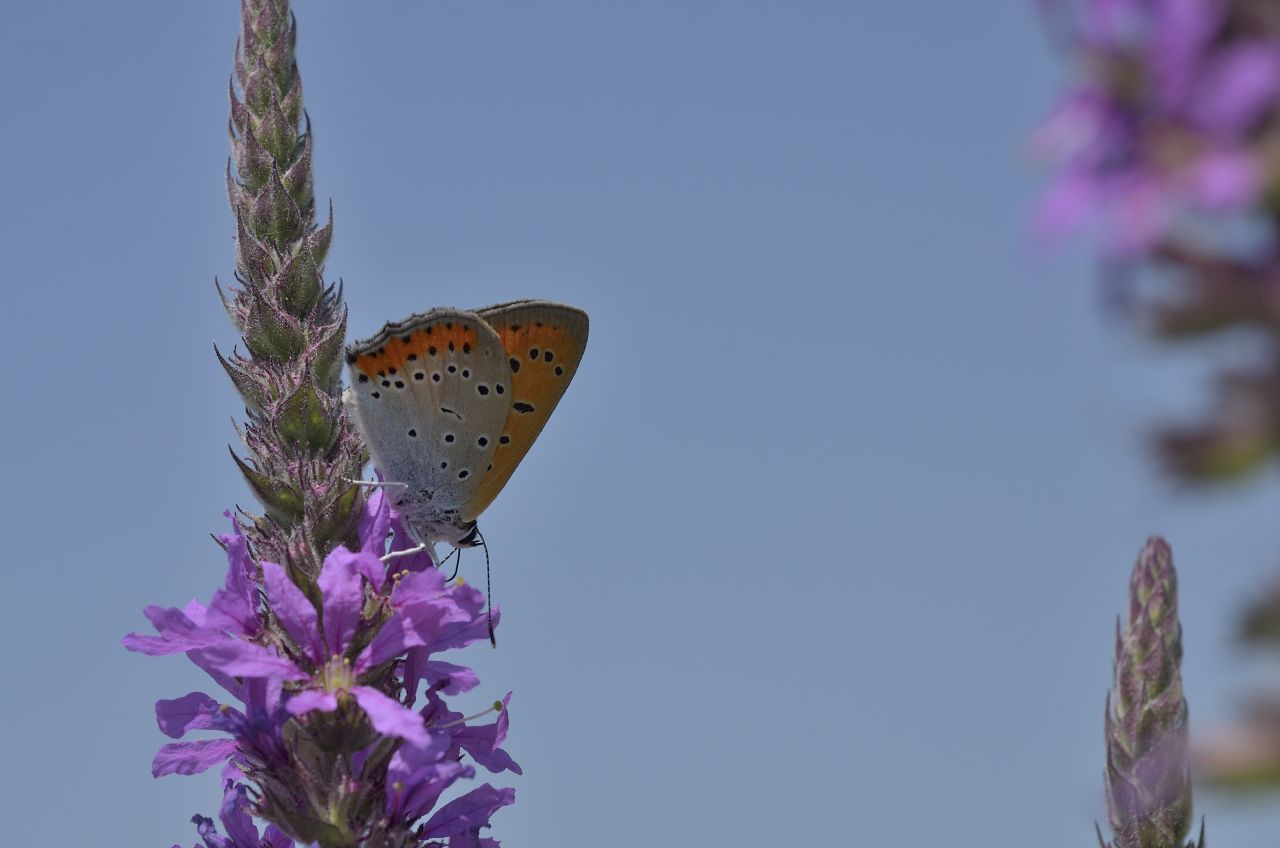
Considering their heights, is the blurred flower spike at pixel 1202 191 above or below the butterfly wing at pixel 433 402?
below

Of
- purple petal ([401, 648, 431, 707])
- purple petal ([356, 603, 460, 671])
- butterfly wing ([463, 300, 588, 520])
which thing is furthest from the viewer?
butterfly wing ([463, 300, 588, 520])

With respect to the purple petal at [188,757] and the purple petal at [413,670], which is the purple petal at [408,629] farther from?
the purple petal at [188,757]

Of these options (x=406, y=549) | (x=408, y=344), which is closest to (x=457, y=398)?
(x=408, y=344)

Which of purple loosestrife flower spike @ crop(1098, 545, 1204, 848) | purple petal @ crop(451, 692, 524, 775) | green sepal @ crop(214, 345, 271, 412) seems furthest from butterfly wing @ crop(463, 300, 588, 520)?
purple loosestrife flower spike @ crop(1098, 545, 1204, 848)

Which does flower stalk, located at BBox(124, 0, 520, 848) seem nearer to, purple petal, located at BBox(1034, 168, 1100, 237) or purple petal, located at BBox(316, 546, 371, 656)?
purple petal, located at BBox(316, 546, 371, 656)

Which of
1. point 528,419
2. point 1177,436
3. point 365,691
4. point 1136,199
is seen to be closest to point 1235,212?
point 1136,199

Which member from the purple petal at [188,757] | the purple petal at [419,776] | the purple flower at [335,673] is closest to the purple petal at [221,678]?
the purple flower at [335,673]

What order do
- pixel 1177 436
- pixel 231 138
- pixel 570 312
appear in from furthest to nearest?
1. pixel 570 312
2. pixel 231 138
3. pixel 1177 436

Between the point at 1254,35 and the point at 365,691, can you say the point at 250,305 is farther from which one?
the point at 1254,35

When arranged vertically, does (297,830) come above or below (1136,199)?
below
